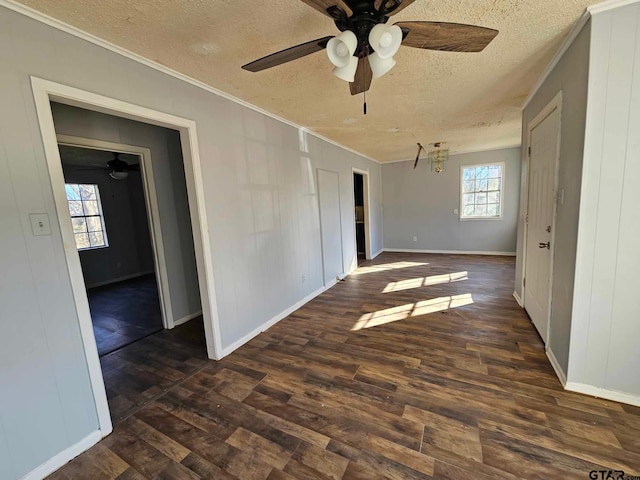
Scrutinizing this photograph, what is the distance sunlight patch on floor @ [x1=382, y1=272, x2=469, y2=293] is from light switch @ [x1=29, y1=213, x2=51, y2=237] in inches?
148

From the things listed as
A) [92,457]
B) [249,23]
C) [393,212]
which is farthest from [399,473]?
[393,212]

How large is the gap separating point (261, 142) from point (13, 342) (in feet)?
8.09

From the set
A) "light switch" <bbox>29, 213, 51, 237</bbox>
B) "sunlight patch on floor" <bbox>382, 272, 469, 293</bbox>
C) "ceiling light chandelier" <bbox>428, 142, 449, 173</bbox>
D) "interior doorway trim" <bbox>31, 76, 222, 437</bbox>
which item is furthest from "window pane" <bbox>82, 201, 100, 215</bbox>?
"ceiling light chandelier" <bbox>428, 142, 449, 173</bbox>

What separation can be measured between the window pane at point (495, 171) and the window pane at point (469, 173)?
1.12ft

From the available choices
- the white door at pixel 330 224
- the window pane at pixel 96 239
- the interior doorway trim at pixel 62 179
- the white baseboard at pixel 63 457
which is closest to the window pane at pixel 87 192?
the window pane at pixel 96 239

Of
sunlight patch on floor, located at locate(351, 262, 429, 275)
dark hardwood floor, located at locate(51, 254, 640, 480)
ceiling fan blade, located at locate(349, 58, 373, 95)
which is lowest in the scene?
dark hardwood floor, located at locate(51, 254, 640, 480)

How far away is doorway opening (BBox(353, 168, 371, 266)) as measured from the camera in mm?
6214

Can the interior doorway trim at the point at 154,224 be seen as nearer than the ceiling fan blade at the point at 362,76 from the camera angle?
No

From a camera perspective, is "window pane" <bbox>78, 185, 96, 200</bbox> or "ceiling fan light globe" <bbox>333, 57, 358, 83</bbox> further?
"window pane" <bbox>78, 185, 96, 200</bbox>

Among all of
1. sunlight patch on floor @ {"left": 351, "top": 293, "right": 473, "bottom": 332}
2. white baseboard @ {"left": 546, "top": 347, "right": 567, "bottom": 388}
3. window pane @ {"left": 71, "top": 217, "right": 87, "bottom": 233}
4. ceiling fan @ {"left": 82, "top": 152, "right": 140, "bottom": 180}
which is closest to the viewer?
white baseboard @ {"left": 546, "top": 347, "right": 567, "bottom": 388}

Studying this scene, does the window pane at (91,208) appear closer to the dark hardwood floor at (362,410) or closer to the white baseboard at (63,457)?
the dark hardwood floor at (362,410)

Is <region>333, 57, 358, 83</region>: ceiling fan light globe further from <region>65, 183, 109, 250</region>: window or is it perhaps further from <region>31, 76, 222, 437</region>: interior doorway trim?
<region>65, 183, 109, 250</region>: window

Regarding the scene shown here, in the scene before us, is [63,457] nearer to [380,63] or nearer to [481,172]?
[380,63]

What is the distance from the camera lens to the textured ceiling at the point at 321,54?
146 cm
